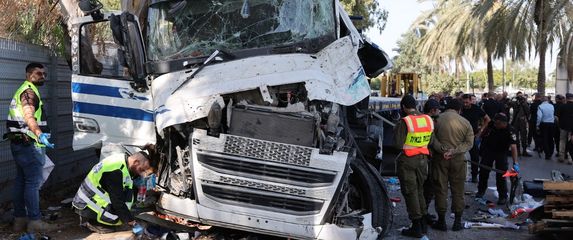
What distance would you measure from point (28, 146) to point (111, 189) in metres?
1.23

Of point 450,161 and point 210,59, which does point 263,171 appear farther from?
point 450,161

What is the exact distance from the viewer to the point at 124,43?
5883 mm

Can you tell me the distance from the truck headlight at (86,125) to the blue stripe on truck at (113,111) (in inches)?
3.4

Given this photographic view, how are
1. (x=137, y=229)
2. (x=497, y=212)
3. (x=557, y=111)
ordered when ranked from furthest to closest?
(x=557, y=111) < (x=497, y=212) < (x=137, y=229)

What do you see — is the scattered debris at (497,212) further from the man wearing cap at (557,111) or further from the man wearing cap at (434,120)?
the man wearing cap at (557,111)

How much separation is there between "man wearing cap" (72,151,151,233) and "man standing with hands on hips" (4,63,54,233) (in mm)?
727

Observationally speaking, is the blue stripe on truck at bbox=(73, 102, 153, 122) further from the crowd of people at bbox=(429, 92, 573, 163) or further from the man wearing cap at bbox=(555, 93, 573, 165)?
the man wearing cap at bbox=(555, 93, 573, 165)

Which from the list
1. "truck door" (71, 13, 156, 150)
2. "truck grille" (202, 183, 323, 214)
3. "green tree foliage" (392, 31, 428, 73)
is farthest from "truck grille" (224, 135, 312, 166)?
"green tree foliage" (392, 31, 428, 73)

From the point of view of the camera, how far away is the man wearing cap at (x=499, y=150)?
854 cm

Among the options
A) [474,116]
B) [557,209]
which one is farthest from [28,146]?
[474,116]

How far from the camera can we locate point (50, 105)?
7.72m

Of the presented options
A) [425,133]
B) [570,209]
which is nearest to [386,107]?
[425,133]

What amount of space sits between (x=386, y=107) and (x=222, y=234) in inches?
255


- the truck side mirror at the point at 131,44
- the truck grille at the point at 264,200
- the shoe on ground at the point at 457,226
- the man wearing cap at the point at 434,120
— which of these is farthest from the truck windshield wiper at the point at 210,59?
the shoe on ground at the point at 457,226
